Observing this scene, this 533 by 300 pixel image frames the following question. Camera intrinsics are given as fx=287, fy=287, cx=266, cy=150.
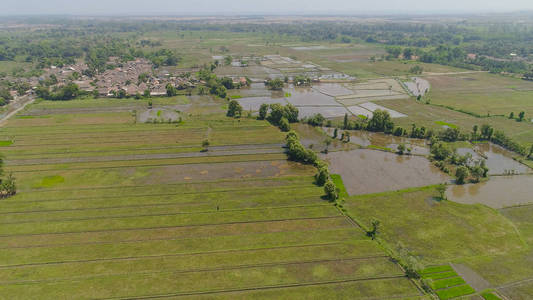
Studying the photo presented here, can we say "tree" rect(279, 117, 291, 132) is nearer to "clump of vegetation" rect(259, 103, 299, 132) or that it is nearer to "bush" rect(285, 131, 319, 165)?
"clump of vegetation" rect(259, 103, 299, 132)

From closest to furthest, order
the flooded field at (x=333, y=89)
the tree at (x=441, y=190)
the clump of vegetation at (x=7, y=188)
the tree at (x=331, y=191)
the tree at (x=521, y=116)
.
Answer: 1. the tree at (x=331, y=191)
2. the clump of vegetation at (x=7, y=188)
3. the tree at (x=441, y=190)
4. the tree at (x=521, y=116)
5. the flooded field at (x=333, y=89)

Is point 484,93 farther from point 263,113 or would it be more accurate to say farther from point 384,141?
point 263,113

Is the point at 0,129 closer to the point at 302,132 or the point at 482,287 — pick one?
the point at 302,132

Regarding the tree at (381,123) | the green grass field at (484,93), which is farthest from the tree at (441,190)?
the green grass field at (484,93)

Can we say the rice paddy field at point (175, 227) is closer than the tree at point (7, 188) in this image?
Yes

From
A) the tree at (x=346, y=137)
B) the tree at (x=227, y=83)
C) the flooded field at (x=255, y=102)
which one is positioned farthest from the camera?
the tree at (x=227, y=83)

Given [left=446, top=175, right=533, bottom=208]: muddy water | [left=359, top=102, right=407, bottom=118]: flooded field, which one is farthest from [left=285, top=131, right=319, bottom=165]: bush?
[left=359, top=102, right=407, bottom=118]: flooded field

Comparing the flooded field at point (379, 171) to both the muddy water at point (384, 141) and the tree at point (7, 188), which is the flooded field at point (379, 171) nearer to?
the muddy water at point (384, 141)
